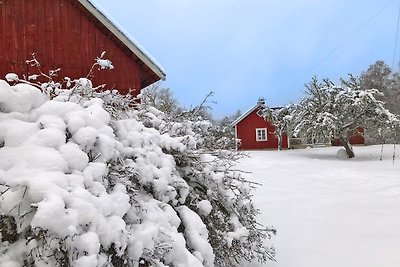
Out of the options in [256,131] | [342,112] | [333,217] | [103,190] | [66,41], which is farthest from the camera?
[256,131]

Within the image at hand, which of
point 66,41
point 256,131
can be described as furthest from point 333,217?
point 256,131

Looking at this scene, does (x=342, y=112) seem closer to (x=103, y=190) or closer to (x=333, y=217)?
(x=333, y=217)

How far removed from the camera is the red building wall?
121 feet

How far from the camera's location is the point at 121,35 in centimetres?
907

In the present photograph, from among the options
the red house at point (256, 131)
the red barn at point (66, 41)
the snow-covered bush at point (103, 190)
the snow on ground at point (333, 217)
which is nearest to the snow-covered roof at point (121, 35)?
the red barn at point (66, 41)

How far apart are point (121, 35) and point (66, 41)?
1.23 meters

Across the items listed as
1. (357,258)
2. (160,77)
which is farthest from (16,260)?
(160,77)

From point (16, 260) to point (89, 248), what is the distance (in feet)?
1.64

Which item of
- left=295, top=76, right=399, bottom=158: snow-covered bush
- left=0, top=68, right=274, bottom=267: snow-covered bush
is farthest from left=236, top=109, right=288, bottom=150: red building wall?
left=0, top=68, right=274, bottom=267: snow-covered bush

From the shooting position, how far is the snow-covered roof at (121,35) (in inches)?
345

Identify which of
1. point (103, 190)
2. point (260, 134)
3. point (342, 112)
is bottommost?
point (103, 190)

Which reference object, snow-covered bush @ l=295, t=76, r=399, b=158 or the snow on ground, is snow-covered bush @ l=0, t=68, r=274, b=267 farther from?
snow-covered bush @ l=295, t=76, r=399, b=158

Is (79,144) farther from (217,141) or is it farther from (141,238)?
(217,141)

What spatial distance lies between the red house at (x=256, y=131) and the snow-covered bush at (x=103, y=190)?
32.5 meters
